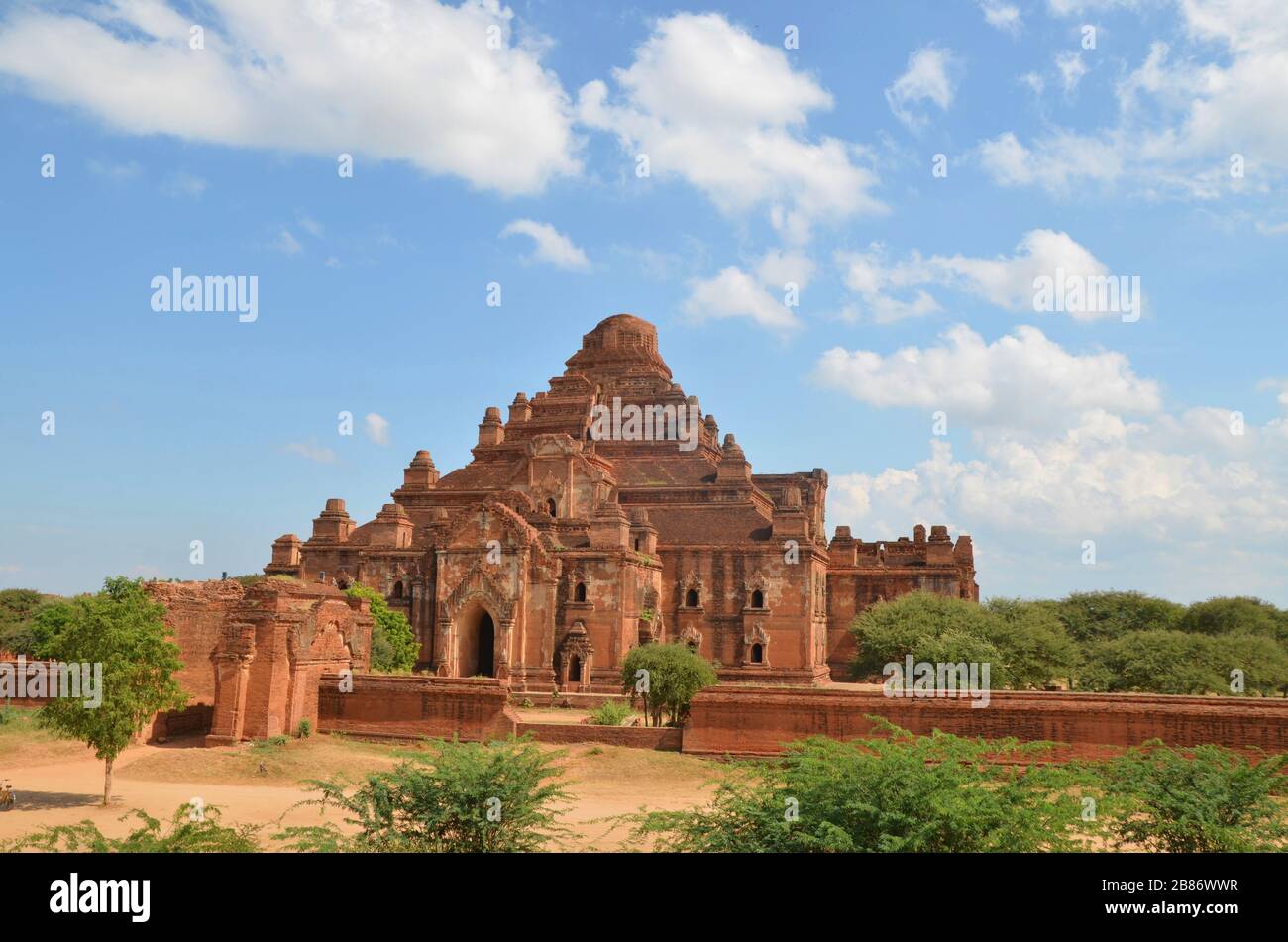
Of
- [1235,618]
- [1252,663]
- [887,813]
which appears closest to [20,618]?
[1252,663]

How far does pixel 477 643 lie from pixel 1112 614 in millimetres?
34766

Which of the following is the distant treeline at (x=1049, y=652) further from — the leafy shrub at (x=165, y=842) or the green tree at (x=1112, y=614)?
the leafy shrub at (x=165, y=842)

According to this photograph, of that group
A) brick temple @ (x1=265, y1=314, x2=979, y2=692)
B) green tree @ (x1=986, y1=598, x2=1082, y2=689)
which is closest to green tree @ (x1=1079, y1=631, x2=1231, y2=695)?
green tree @ (x1=986, y1=598, x2=1082, y2=689)

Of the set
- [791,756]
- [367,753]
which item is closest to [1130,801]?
[791,756]

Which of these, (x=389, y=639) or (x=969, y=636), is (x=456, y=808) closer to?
(x=969, y=636)

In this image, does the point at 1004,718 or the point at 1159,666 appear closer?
the point at 1004,718

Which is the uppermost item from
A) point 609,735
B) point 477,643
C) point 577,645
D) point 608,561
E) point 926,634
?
point 608,561

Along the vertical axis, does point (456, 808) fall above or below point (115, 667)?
below

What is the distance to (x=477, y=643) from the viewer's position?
40.1 m

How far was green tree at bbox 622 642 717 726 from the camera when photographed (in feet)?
90.8

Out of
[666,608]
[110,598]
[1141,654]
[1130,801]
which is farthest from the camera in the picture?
[666,608]
